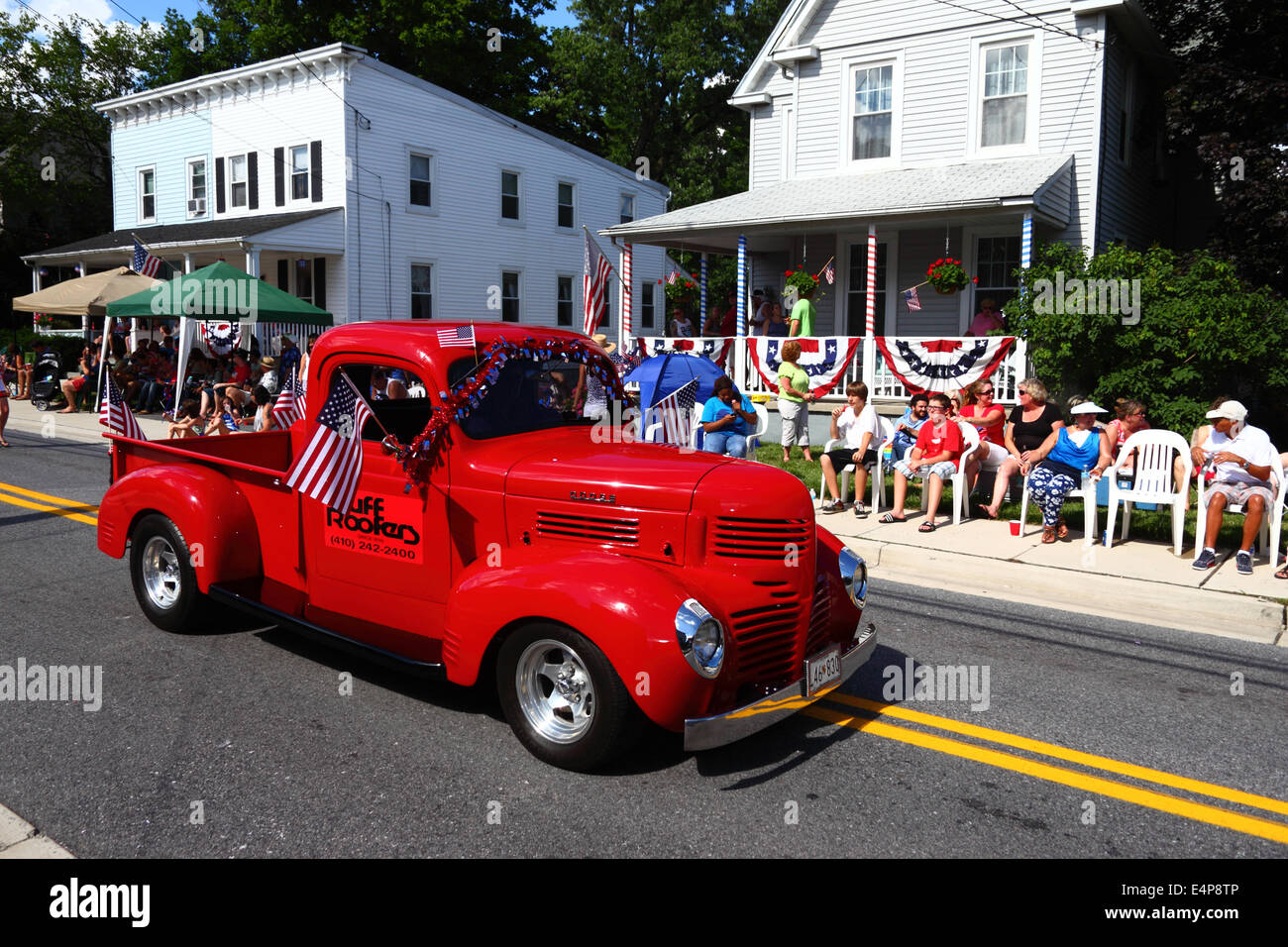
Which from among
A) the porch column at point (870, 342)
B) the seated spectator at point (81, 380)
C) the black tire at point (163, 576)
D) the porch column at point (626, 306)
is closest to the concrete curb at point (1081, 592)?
the black tire at point (163, 576)

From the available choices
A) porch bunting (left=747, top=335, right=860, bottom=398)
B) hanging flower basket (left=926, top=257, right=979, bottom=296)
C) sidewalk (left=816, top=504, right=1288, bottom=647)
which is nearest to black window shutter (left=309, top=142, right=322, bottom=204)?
porch bunting (left=747, top=335, right=860, bottom=398)

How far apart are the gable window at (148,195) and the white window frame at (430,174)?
9509mm

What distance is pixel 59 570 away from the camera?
7953mm

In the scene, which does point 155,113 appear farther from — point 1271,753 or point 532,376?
point 1271,753

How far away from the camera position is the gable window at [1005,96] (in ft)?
55.3

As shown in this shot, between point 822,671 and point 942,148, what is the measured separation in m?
15.5

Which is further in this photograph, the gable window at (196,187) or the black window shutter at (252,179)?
the gable window at (196,187)

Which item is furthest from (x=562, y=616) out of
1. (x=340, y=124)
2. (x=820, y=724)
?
(x=340, y=124)

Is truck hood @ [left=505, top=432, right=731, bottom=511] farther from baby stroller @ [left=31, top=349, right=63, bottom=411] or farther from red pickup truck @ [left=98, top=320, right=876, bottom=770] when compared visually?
baby stroller @ [left=31, top=349, right=63, bottom=411]

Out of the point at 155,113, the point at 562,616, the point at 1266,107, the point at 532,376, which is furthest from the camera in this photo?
the point at 155,113

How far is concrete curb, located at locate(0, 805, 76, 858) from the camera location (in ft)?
11.8

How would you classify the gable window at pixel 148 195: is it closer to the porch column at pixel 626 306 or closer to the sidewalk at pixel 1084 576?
the porch column at pixel 626 306
